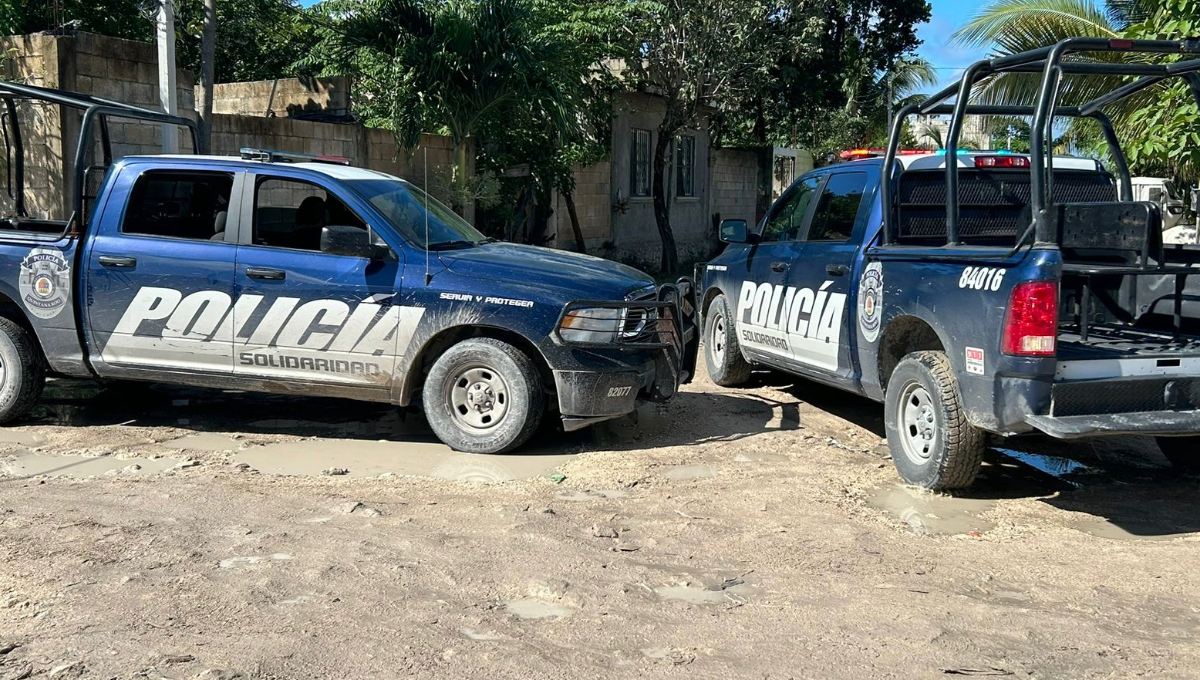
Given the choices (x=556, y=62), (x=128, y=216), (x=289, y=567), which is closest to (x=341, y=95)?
(x=556, y=62)

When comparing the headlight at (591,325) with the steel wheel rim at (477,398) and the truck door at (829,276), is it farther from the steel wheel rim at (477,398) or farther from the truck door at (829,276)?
the truck door at (829,276)

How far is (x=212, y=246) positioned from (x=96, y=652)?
12.0 ft

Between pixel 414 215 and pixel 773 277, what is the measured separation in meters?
2.73

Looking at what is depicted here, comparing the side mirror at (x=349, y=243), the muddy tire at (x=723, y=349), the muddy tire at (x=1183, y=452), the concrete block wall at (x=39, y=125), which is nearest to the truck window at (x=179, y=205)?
the side mirror at (x=349, y=243)

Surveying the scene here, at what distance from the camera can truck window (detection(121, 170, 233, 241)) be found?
273 inches

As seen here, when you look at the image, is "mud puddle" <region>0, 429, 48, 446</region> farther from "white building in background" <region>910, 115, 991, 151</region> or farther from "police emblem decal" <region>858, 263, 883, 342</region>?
"white building in background" <region>910, 115, 991, 151</region>

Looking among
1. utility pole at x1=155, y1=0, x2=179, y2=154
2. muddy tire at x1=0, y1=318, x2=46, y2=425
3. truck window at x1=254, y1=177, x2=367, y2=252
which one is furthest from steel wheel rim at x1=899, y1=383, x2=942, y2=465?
utility pole at x1=155, y1=0, x2=179, y2=154

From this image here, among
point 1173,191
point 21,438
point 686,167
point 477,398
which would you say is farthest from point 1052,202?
point 686,167

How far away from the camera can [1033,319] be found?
4.87 m

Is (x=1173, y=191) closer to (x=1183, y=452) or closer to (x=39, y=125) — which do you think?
(x=1183, y=452)

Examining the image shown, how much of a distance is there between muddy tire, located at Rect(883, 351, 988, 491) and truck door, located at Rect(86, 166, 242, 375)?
409 cm

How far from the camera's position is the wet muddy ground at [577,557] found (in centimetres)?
367

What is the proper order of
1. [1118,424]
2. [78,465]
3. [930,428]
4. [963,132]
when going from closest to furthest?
[1118,424], [930,428], [78,465], [963,132]

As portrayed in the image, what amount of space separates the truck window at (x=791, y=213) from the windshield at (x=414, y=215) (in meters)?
2.34
